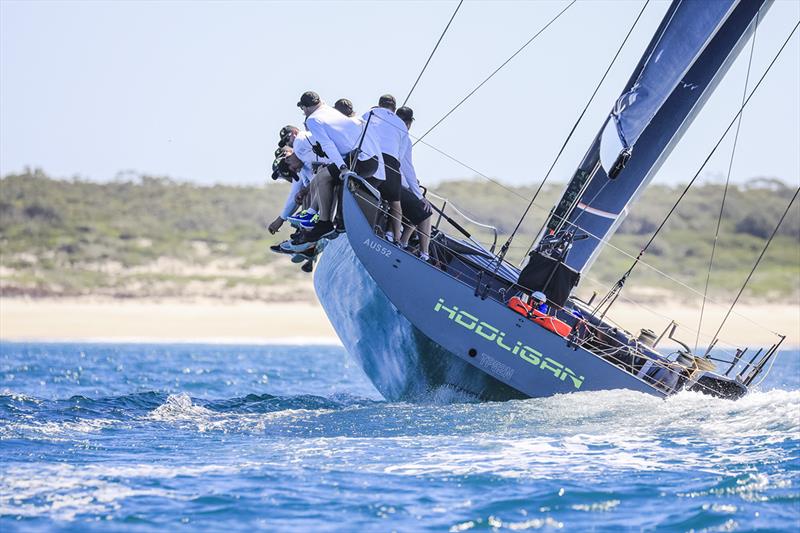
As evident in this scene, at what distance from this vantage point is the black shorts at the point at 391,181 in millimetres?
12984

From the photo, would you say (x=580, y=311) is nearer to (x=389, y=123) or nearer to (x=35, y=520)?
(x=389, y=123)

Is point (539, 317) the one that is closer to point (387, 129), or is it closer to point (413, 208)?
point (413, 208)

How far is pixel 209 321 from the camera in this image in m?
41.2

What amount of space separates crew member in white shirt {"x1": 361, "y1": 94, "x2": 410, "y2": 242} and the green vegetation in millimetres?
24081

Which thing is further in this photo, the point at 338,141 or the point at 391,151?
the point at 391,151

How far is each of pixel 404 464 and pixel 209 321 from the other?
105 ft

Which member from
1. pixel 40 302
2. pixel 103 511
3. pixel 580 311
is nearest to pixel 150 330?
pixel 40 302

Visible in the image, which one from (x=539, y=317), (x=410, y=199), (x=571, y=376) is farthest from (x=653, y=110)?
(x=571, y=376)

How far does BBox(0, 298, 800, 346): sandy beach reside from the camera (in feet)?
129

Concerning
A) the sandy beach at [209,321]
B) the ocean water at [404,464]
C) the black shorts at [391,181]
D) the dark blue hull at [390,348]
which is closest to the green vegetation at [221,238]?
the sandy beach at [209,321]

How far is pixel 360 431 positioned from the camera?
11.7m

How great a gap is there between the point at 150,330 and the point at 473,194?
3376cm

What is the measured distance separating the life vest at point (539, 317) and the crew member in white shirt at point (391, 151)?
1395 millimetres

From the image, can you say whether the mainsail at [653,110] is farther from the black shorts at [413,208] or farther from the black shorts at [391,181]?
the black shorts at [391,181]
